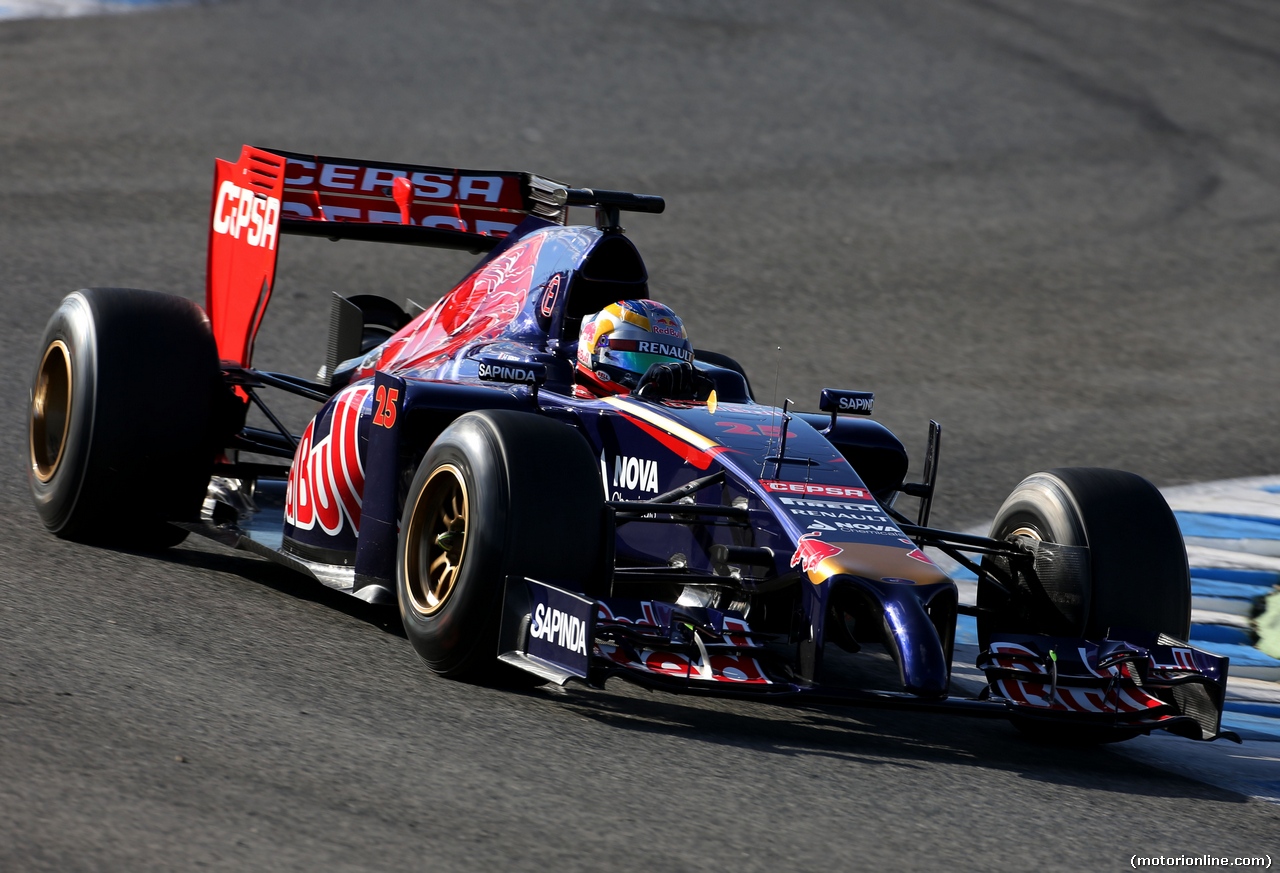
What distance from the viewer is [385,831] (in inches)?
162

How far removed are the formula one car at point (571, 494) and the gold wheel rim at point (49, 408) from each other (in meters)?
0.01

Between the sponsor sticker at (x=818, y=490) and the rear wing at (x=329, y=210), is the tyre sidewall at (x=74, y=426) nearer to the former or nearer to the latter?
the rear wing at (x=329, y=210)

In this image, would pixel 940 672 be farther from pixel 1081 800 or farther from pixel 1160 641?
pixel 1160 641

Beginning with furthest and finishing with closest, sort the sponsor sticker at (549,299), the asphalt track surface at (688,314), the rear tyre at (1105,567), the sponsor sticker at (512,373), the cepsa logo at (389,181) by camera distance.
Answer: the cepsa logo at (389,181) → the sponsor sticker at (549,299) → the sponsor sticker at (512,373) → the rear tyre at (1105,567) → the asphalt track surface at (688,314)

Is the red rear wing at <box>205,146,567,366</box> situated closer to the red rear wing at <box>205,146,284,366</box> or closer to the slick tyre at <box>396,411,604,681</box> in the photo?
the red rear wing at <box>205,146,284,366</box>

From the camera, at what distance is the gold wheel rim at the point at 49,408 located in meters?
7.30

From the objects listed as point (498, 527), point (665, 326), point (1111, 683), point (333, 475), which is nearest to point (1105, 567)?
point (1111, 683)

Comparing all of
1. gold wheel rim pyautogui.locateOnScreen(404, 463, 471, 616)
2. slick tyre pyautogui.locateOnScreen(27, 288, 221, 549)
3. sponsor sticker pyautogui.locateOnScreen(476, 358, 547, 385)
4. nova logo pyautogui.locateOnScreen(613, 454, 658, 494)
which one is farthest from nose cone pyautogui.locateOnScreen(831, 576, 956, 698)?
slick tyre pyautogui.locateOnScreen(27, 288, 221, 549)

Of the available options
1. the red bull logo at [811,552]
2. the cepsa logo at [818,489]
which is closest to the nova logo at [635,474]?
the cepsa logo at [818,489]

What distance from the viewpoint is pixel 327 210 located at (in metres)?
7.83

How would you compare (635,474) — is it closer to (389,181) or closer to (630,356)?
(630,356)

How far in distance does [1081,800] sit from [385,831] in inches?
83.2

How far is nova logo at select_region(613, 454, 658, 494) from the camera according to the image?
6.06 m

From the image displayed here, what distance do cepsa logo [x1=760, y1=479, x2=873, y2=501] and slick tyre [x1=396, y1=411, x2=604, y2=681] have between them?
1.93 ft
